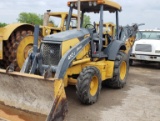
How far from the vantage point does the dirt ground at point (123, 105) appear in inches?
209

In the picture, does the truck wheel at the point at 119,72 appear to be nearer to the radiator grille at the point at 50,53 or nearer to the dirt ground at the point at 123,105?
the dirt ground at the point at 123,105

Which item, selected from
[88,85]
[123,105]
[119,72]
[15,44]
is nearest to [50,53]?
[88,85]

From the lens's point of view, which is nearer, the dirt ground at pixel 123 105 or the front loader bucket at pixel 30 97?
the front loader bucket at pixel 30 97

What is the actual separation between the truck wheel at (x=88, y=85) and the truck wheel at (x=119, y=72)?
113 cm

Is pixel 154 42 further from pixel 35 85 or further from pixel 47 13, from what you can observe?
pixel 35 85

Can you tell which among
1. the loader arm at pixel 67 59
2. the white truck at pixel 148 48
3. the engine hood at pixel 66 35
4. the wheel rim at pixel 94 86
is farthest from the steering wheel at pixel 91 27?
the white truck at pixel 148 48

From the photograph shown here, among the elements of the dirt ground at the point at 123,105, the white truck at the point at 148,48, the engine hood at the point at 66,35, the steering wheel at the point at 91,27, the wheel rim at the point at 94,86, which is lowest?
the dirt ground at the point at 123,105

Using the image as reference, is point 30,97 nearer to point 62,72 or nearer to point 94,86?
point 62,72

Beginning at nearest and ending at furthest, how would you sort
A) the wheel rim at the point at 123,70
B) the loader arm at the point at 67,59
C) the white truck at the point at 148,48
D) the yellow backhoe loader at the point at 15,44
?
the loader arm at the point at 67,59 → the yellow backhoe loader at the point at 15,44 → the wheel rim at the point at 123,70 → the white truck at the point at 148,48

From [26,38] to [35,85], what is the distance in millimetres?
2869

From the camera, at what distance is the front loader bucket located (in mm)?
4398

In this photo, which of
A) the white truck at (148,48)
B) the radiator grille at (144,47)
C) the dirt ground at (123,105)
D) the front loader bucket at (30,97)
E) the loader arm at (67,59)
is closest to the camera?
the front loader bucket at (30,97)

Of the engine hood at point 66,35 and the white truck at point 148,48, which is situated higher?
the engine hood at point 66,35

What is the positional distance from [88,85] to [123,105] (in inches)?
43.3
